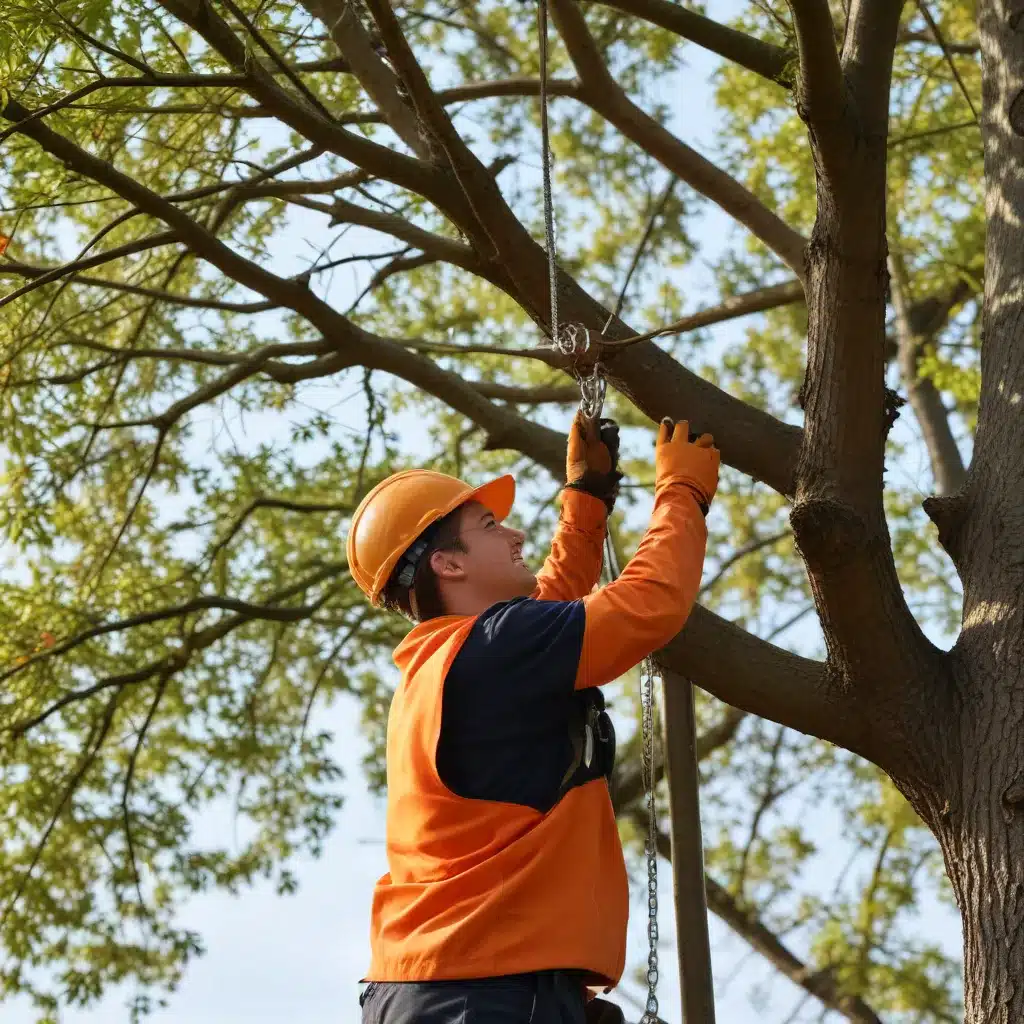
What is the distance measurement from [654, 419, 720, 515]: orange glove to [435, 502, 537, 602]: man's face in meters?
0.37

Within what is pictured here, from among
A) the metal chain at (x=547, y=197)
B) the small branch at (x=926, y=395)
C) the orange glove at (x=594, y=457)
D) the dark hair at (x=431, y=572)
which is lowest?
the dark hair at (x=431, y=572)

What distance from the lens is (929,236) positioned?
9172mm

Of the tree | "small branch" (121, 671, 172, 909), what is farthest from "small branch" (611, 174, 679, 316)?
"small branch" (121, 671, 172, 909)

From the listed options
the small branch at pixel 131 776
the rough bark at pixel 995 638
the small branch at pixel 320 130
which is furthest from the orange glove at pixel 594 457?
the small branch at pixel 131 776

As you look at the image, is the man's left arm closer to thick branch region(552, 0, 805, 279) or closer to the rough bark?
the rough bark

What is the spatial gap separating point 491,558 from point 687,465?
0.49 metres

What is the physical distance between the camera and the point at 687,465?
3.07 m

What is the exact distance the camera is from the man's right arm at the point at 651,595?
8.96 ft

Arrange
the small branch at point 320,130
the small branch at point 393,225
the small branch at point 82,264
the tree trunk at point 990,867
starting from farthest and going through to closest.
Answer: the small branch at point 393,225, the small branch at point 82,264, the small branch at point 320,130, the tree trunk at point 990,867

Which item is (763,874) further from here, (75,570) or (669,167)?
(669,167)

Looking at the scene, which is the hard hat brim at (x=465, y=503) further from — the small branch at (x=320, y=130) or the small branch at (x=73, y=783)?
the small branch at (x=73, y=783)

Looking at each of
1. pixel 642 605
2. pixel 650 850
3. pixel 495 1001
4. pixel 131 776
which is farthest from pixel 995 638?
pixel 131 776

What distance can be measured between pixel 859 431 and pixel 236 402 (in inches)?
152

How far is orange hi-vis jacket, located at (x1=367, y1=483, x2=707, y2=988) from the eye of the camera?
8.83 feet
